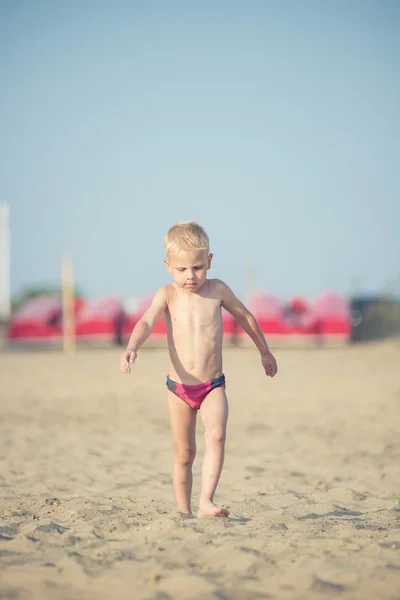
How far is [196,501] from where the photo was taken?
416 cm

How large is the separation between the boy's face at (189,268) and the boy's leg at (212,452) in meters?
0.57

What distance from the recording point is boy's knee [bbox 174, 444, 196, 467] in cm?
353

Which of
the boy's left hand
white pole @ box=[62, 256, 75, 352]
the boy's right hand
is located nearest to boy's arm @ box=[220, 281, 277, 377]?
the boy's left hand

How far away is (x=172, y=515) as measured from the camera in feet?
11.5

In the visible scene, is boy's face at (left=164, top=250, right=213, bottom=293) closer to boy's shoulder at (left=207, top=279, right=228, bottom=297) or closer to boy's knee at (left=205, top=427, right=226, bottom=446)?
boy's shoulder at (left=207, top=279, right=228, bottom=297)

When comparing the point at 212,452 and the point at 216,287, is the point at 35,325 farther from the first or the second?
the point at 212,452

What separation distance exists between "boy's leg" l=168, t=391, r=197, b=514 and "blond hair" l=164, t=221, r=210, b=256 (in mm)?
750

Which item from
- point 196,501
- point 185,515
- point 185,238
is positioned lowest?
point 196,501

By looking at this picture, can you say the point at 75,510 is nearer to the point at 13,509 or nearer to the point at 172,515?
Answer: the point at 13,509

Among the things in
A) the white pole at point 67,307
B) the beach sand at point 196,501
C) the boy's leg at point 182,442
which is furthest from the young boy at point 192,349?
the white pole at point 67,307

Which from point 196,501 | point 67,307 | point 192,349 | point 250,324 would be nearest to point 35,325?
point 67,307

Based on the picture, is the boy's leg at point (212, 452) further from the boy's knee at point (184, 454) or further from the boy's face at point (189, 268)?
the boy's face at point (189, 268)

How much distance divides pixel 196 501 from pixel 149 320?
52.1 inches

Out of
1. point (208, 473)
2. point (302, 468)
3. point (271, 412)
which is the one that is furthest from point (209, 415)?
point (271, 412)
